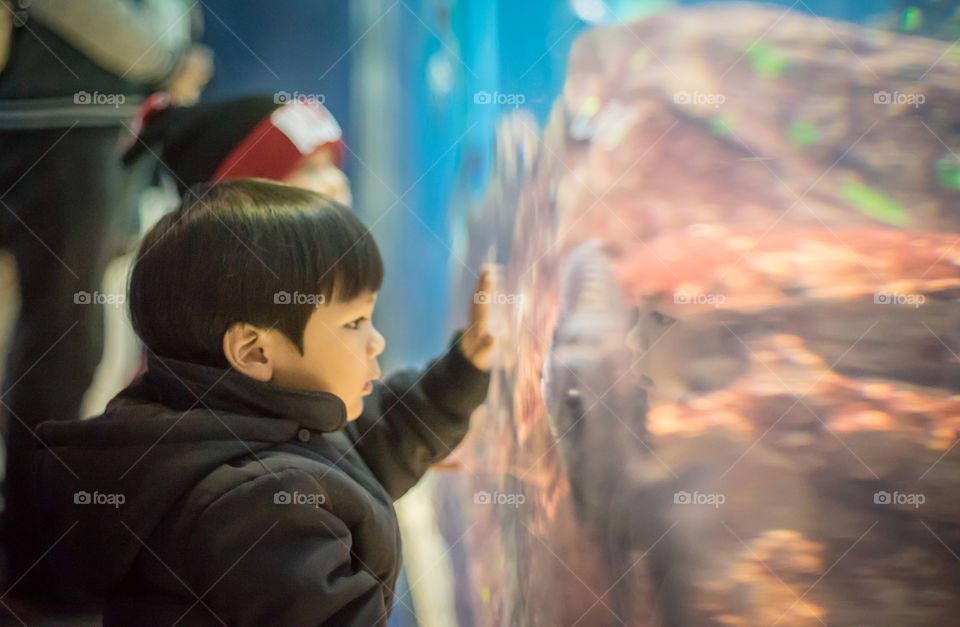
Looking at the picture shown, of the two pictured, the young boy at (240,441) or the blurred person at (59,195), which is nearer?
A: the young boy at (240,441)

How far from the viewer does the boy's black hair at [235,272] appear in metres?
1.06

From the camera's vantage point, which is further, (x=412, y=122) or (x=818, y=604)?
(x=412, y=122)

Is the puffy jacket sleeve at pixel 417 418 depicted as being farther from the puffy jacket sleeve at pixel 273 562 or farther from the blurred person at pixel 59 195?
the blurred person at pixel 59 195

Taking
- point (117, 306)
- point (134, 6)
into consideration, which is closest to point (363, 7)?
point (134, 6)

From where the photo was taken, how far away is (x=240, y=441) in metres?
1.02

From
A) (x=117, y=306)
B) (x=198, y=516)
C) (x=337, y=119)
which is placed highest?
(x=337, y=119)

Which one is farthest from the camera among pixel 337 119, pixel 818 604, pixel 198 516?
pixel 337 119

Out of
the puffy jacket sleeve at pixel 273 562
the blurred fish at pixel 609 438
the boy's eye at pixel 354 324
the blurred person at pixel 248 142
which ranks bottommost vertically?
the puffy jacket sleeve at pixel 273 562

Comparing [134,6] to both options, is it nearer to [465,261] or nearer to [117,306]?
[117,306]

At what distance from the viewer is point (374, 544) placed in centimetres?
105

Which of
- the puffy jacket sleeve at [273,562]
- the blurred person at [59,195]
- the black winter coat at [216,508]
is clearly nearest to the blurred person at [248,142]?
the blurred person at [59,195]

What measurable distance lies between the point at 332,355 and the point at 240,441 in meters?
0.15

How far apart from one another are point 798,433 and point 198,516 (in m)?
0.71

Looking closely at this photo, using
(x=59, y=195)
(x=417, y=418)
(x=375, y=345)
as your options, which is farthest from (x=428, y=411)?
(x=59, y=195)
